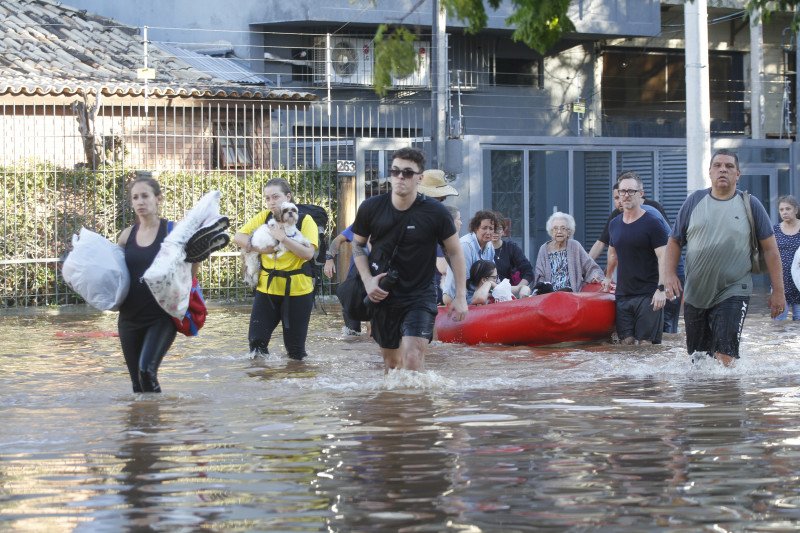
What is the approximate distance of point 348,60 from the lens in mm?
31344

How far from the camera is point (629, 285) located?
14.1 m

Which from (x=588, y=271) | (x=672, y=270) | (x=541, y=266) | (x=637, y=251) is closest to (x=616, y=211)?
(x=588, y=271)

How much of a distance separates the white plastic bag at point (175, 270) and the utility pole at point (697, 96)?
11.6 m

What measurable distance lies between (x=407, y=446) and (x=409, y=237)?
2.54m

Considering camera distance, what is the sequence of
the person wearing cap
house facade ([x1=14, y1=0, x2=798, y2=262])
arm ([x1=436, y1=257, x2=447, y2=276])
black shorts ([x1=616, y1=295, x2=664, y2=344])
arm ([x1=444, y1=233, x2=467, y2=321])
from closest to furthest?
1. arm ([x1=444, y1=233, x2=467, y2=321])
2. black shorts ([x1=616, y1=295, x2=664, y2=344])
3. the person wearing cap
4. arm ([x1=436, y1=257, x2=447, y2=276])
5. house facade ([x1=14, y1=0, x2=798, y2=262])

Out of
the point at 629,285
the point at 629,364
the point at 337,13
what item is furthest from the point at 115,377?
the point at 337,13

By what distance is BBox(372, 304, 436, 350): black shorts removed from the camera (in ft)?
32.8

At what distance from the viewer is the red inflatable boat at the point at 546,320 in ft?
46.8

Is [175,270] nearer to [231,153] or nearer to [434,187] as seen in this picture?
[434,187]

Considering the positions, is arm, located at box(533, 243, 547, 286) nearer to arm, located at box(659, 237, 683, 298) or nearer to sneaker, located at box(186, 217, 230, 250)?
arm, located at box(659, 237, 683, 298)

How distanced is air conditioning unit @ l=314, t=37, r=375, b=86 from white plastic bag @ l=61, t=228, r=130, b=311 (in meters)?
22.1

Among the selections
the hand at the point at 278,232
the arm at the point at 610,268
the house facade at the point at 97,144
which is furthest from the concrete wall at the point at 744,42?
the hand at the point at 278,232

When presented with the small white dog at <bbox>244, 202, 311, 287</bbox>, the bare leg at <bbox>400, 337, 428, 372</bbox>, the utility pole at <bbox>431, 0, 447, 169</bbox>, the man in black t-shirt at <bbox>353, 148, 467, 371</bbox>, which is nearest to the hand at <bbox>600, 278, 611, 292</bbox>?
the small white dog at <bbox>244, 202, 311, 287</bbox>

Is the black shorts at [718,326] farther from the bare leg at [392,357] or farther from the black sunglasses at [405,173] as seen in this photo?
the black sunglasses at [405,173]
